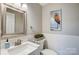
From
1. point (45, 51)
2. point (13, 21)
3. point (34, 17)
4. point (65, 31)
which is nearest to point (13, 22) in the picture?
point (13, 21)

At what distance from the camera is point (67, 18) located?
56.1 inches

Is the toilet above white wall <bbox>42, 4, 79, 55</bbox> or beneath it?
beneath

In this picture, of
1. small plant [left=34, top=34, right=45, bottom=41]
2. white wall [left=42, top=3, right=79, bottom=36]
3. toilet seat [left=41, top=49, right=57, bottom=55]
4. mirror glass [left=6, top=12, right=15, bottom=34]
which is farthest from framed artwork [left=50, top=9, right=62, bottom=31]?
mirror glass [left=6, top=12, right=15, bottom=34]

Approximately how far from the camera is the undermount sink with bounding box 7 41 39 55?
1328 mm

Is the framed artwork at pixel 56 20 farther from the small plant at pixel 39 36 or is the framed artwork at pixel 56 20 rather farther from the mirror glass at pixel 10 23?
the mirror glass at pixel 10 23

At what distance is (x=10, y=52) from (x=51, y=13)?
73 cm

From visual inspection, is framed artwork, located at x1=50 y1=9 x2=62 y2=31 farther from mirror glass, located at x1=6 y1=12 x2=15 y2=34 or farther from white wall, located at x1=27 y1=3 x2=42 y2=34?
mirror glass, located at x1=6 y1=12 x2=15 y2=34

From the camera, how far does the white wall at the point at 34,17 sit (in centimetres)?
142

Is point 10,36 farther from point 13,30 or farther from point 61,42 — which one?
point 61,42

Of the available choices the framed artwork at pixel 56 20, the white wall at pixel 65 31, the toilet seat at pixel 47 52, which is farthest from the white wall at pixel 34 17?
the toilet seat at pixel 47 52

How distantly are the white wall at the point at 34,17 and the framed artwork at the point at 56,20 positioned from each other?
6.3 inches

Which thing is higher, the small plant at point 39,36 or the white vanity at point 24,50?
the small plant at point 39,36

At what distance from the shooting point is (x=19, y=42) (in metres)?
1.39

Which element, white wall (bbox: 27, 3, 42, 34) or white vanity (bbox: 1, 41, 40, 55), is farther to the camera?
white wall (bbox: 27, 3, 42, 34)
